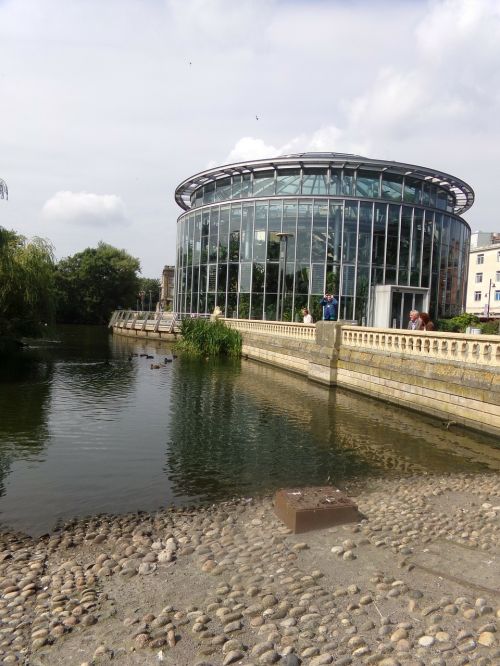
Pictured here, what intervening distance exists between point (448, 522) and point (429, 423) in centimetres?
601

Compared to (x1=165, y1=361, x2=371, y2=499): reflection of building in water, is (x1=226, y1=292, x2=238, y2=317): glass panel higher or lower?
higher

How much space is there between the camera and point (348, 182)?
32.8 meters

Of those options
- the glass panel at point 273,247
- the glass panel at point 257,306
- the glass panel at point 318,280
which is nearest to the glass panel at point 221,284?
the glass panel at point 257,306

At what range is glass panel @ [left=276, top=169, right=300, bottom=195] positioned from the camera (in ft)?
110

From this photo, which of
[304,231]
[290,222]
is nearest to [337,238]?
[304,231]

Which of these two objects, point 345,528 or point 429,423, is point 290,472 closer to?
point 345,528

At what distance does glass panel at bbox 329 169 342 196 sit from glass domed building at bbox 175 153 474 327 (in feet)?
0.21

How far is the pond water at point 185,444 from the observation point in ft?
21.7

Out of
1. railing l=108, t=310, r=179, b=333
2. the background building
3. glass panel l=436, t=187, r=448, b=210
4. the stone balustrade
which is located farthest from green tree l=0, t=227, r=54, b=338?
the background building

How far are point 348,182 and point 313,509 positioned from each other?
1202 inches

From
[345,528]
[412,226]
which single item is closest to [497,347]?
[345,528]

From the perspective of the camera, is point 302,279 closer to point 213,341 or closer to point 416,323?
point 213,341

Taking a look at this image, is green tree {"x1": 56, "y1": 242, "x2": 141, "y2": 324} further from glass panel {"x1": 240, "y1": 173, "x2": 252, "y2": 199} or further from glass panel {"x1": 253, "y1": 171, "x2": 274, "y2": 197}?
glass panel {"x1": 253, "y1": 171, "x2": 274, "y2": 197}

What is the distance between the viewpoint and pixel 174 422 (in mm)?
10906
